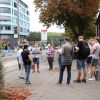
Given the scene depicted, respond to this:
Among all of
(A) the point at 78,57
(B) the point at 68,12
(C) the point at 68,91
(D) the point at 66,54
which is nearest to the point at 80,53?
(A) the point at 78,57

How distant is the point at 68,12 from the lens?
43.4 m

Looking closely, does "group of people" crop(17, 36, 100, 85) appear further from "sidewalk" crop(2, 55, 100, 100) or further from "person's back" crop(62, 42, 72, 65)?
"sidewalk" crop(2, 55, 100, 100)

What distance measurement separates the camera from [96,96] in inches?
488

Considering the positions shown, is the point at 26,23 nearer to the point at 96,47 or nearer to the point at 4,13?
the point at 4,13

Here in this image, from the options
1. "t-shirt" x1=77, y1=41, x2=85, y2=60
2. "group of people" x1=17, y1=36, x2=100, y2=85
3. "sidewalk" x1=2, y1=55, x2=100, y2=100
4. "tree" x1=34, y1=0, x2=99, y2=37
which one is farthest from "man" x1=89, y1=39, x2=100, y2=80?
"tree" x1=34, y1=0, x2=99, y2=37

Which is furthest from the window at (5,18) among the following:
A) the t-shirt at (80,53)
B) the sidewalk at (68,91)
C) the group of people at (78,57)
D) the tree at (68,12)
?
the sidewalk at (68,91)

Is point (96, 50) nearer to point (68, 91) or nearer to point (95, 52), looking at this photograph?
point (95, 52)

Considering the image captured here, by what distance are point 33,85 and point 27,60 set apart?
3.67 ft

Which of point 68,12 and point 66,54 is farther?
point 68,12

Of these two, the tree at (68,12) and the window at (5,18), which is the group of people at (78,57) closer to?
the tree at (68,12)

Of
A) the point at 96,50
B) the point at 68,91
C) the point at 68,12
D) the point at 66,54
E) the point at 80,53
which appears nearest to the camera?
the point at 68,91

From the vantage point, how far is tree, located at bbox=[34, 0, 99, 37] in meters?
42.2

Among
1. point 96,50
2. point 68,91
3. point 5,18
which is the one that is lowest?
point 68,91

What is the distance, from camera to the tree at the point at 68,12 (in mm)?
42188
